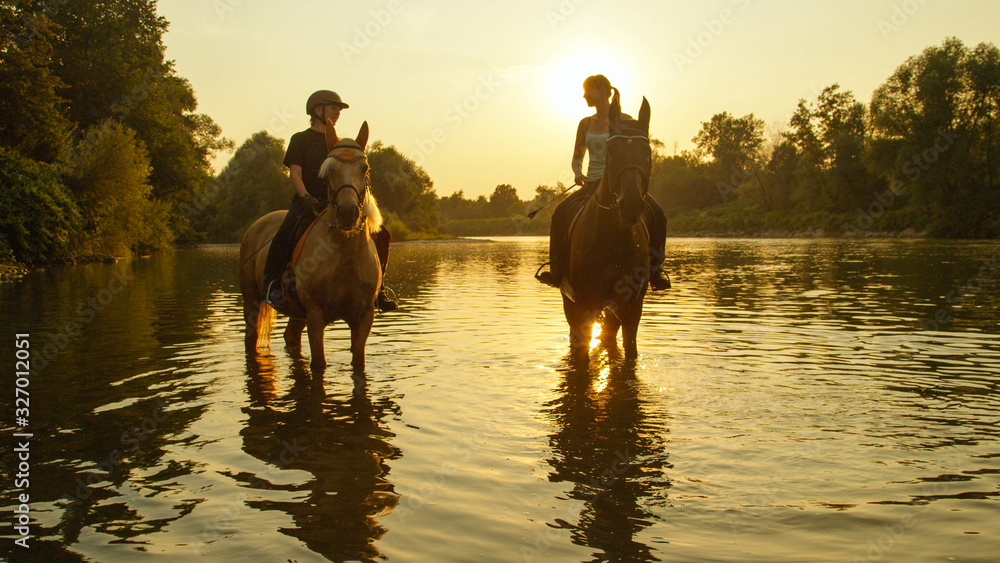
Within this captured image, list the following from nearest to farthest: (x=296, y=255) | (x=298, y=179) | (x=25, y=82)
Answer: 1. (x=298, y=179)
2. (x=296, y=255)
3. (x=25, y=82)

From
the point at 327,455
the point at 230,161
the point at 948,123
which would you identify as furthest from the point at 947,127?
the point at 230,161

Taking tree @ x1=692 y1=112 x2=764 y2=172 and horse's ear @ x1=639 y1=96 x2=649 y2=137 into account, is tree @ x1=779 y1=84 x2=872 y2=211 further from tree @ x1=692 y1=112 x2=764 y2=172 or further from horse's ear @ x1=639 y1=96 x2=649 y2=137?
horse's ear @ x1=639 y1=96 x2=649 y2=137

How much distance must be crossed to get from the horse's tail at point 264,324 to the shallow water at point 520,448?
0.27m

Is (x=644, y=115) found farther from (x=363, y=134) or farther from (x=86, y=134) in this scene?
(x=86, y=134)

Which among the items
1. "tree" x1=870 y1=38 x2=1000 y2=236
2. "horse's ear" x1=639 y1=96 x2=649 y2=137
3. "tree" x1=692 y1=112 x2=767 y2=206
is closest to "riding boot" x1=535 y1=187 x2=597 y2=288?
"horse's ear" x1=639 y1=96 x2=649 y2=137

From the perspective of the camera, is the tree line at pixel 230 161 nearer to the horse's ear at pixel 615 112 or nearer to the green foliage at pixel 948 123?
the green foliage at pixel 948 123

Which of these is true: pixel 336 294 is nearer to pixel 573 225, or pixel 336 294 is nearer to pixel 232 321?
pixel 573 225

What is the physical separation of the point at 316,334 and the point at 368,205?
164cm

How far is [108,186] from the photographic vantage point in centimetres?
4188

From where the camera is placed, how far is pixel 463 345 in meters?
11.5

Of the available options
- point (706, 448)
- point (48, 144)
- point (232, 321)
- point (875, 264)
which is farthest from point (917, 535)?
point (48, 144)

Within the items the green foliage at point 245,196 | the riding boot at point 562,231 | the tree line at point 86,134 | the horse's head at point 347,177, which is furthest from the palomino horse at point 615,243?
the green foliage at point 245,196

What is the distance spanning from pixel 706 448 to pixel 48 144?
43264 millimetres

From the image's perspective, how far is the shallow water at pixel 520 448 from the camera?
4.21 meters
